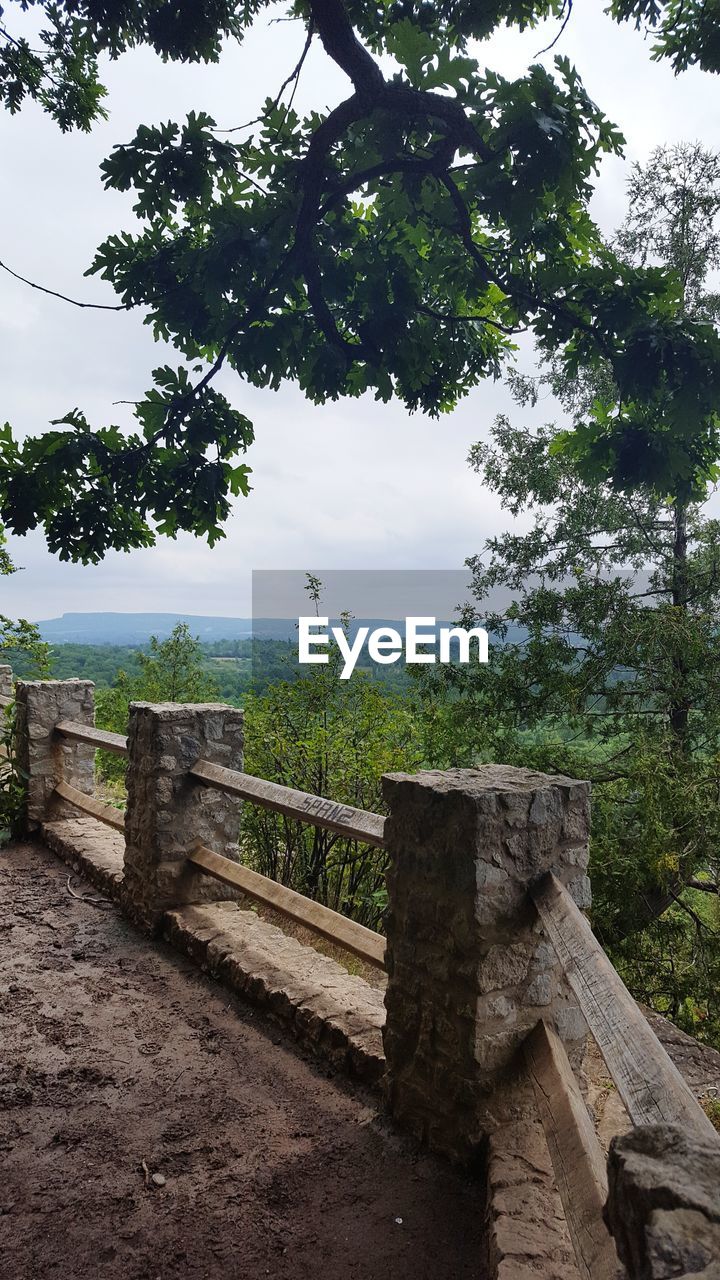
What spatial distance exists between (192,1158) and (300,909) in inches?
38.7

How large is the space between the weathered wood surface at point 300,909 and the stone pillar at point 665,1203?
1.68m

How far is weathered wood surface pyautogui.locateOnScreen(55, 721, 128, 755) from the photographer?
4784 millimetres

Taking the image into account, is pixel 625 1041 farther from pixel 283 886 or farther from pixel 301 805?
pixel 283 886

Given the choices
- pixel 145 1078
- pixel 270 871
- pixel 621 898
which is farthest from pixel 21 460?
pixel 621 898

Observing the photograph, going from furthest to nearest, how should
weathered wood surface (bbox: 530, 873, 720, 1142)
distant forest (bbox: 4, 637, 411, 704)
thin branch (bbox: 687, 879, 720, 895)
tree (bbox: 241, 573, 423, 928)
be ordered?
thin branch (bbox: 687, 879, 720, 895) < distant forest (bbox: 4, 637, 411, 704) < tree (bbox: 241, 573, 423, 928) < weathered wood surface (bbox: 530, 873, 720, 1142)

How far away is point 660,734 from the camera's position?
6934mm

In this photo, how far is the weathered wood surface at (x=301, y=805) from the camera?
8.94 feet

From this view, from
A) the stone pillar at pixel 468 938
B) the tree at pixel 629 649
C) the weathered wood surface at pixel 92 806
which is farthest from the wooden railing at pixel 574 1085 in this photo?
the weathered wood surface at pixel 92 806

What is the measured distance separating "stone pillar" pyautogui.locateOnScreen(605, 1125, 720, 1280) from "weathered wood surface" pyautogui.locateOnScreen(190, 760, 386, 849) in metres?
1.46

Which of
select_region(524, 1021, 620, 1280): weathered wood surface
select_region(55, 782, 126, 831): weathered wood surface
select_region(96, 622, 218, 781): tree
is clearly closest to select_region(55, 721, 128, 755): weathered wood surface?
select_region(55, 782, 126, 831): weathered wood surface
